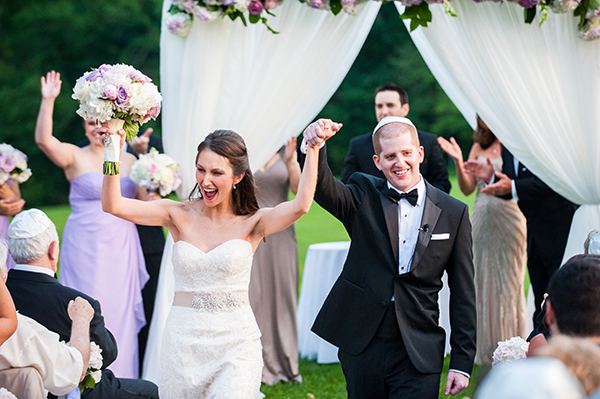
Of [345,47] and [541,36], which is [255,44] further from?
[541,36]

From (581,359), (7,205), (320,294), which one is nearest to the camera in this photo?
(581,359)

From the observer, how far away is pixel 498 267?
6.25 meters

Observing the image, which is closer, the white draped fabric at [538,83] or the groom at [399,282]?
the groom at [399,282]

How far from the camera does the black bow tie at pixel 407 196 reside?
3.61m

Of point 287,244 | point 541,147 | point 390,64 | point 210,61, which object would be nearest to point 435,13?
point 541,147

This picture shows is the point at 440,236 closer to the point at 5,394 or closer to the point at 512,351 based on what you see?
the point at 512,351

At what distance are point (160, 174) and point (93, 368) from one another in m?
2.06

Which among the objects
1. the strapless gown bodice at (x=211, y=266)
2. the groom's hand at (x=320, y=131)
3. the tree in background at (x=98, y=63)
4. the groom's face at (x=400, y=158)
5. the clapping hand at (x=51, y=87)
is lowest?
the strapless gown bodice at (x=211, y=266)

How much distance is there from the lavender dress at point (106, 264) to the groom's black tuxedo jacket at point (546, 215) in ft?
10.3

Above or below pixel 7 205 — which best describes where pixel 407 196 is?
above

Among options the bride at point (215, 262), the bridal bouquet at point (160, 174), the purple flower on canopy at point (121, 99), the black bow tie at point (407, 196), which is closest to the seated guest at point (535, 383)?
the bride at point (215, 262)

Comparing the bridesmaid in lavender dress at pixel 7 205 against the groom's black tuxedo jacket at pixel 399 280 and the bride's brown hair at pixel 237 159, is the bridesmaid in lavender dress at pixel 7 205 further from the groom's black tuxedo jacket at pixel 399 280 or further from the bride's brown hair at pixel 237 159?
the groom's black tuxedo jacket at pixel 399 280

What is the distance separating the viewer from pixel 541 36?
200 inches

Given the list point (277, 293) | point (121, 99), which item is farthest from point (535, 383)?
point (277, 293)
